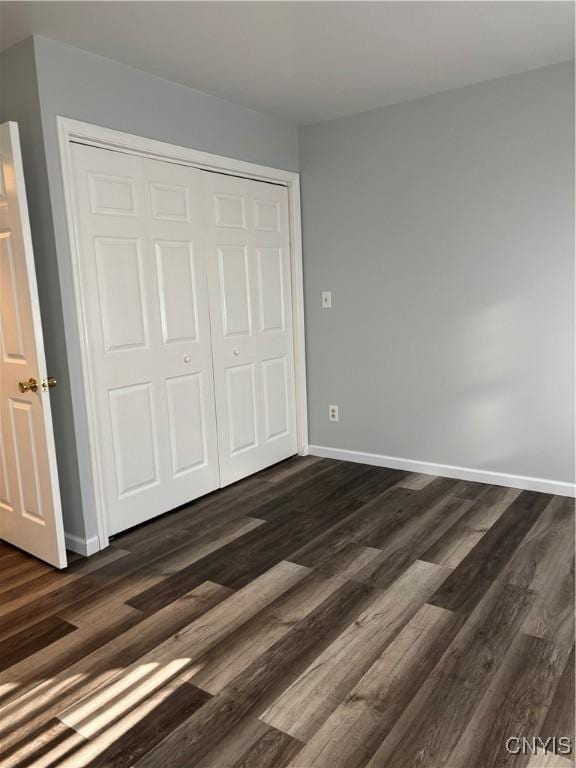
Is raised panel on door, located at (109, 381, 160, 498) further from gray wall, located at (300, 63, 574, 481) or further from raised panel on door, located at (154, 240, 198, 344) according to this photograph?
gray wall, located at (300, 63, 574, 481)

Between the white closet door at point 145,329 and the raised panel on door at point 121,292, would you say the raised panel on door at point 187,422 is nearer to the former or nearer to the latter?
the white closet door at point 145,329

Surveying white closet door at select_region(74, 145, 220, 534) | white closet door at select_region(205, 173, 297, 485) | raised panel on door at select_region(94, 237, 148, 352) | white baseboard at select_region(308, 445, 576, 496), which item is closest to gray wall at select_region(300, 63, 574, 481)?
white baseboard at select_region(308, 445, 576, 496)

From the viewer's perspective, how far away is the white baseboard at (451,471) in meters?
3.38

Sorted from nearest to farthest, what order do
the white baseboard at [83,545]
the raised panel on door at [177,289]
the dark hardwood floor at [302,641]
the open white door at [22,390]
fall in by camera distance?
the dark hardwood floor at [302,641]
the open white door at [22,390]
the white baseboard at [83,545]
the raised panel on door at [177,289]

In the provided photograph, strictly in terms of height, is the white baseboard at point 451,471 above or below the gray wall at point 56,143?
below

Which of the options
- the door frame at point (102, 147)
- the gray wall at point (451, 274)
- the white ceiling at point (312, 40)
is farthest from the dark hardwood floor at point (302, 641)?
the white ceiling at point (312, 40)

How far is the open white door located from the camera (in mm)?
2453

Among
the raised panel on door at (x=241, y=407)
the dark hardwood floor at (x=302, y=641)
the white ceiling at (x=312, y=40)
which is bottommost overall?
the dark hardwood floor at (x=302, y=641)

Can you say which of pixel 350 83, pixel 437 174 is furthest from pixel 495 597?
pixel 350 83

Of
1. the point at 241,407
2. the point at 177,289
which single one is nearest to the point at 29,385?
the point at 177,289

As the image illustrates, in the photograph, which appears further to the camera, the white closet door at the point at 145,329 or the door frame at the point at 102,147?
the white closet door at the point at 145,329

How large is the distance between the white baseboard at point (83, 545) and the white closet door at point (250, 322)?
977 mm

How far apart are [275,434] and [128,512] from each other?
133cm

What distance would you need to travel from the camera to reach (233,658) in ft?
6.64
